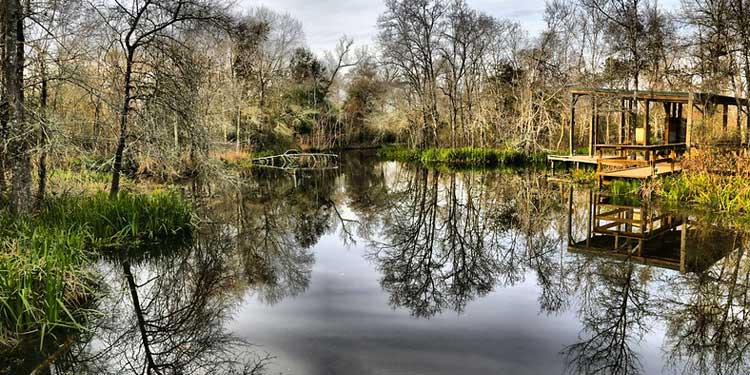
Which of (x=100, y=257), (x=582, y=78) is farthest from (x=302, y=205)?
(x=582, y=78)

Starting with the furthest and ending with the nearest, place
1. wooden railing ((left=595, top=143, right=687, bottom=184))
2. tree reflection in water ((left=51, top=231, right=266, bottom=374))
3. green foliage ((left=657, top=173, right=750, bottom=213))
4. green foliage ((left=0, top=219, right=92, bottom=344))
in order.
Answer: wooden railing ((left=595, top=143, right=687, bottom=184)), green foliage ((left=657, top=173, right=750, bottom=213)), green foliage ((left=0, top=219, right=92, bottom=344)), tree reflection in water ((left=51, top=231, right=266, bottom=374))

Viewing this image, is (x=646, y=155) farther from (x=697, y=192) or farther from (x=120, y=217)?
(x=120, y=217)

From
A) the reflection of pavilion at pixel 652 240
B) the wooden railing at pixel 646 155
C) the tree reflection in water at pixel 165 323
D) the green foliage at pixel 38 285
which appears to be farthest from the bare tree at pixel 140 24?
the wooden railing at pixel 646 155

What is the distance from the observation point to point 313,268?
962 cm

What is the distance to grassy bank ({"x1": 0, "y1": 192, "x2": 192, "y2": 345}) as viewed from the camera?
5922 millimetres

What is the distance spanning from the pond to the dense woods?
2.57 meters

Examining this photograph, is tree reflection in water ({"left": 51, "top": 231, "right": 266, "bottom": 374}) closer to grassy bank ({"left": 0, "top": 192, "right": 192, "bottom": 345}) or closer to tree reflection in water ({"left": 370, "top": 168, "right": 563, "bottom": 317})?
grassy bank ({"left": 0, "top": 192, "right": 192, "bottom": 345})

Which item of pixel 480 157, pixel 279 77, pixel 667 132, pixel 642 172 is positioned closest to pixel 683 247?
pixel 642 172

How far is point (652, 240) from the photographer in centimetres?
1063

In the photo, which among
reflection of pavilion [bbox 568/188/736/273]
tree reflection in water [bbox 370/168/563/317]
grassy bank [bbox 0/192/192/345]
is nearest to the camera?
grassy bank [bbox 0/192/192/345]

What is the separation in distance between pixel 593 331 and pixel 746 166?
32.0 feet

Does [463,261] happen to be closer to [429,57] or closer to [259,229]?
[259,229]

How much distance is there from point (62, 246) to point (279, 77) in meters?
33.3

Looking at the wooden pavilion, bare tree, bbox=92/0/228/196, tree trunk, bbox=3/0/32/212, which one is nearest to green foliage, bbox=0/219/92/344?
tree trunk, bbox=3/0/32/212
